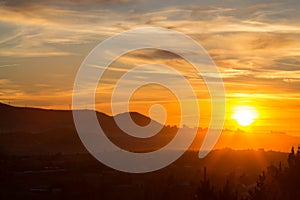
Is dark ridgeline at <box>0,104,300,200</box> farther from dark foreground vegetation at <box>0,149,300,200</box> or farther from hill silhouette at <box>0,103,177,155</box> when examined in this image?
hill silhouette at <box>0,103,177,155</box>

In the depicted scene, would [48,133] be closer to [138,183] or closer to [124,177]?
[124,177]

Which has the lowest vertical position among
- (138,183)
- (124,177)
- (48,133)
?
(138,183)

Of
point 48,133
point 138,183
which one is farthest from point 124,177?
point 48,133

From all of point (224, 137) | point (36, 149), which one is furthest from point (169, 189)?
point (224, 137)

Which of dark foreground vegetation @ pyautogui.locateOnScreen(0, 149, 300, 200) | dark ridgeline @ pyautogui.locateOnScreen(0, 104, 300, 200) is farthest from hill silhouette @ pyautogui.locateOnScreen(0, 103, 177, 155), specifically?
dark foreground vegetation @ pyautogui.locateOnScreen(0, 149, 300, 200)

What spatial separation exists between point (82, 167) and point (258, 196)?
145 ft

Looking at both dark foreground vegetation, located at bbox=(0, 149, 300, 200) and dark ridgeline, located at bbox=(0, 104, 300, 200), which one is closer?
dark foreground vegetation, located at bbox=(0, 149, 300, 200)

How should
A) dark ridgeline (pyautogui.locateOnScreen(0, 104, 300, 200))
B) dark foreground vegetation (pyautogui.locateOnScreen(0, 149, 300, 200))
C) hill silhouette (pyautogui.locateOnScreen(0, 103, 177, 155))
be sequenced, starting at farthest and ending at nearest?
hill silhouette (pyautogui.locateOnScreen(0, 103, 177, 155)) → dark ridgeline (pyautogui.locateOnScreen(0, 104, 300, 200)) → dark foreground vegetation (pyautogui.locateOnScreen(0, 149, 300, 200))

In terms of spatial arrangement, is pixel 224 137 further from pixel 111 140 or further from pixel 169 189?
pixel 169 189

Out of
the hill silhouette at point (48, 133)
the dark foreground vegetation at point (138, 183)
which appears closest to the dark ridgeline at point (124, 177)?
the dark foreground vegetation at point (138, 183)

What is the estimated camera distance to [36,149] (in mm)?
114000

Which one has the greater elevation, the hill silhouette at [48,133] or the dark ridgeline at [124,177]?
the hill silhouette at [48,133]

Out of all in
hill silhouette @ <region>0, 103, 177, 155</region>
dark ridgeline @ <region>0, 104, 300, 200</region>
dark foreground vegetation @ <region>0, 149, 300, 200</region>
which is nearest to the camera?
dark foreground vegetation @ <region>0, 149, 300, 200</region>

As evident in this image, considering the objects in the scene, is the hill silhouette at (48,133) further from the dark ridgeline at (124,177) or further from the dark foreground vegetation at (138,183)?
the dark foreground vegetation at (138,183)
